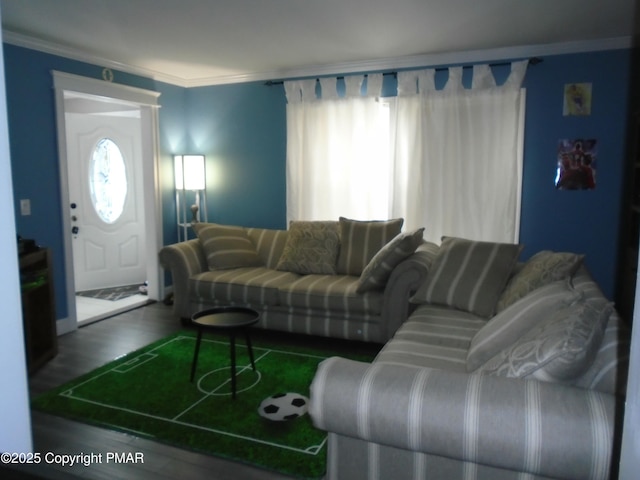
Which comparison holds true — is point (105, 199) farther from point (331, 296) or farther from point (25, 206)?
point (331, 296)

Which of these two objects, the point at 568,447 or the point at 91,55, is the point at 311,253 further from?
→ the point at 568,447

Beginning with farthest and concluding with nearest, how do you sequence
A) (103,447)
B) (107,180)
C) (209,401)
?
1. (107,180)
2. (209,401)
3. (103,447)

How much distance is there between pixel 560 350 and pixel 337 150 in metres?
3.40

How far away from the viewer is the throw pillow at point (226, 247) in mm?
4254

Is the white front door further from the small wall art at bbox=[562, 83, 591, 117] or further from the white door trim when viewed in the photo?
the small wall art at bbox=[562, 83, 591, 117]

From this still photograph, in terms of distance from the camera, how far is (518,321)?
201 centimetres

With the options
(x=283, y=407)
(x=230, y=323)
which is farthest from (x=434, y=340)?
(x=230, y=323)

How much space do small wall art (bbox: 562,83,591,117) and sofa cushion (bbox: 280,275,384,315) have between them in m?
2.15

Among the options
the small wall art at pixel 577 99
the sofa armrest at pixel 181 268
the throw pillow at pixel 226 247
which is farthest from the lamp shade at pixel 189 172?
the small wall art at pixel 577 99

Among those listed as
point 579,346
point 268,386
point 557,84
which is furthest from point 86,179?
point 579,346

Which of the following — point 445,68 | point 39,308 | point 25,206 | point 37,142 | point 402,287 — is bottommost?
point 39,308

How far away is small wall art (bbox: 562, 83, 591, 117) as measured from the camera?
150 inches

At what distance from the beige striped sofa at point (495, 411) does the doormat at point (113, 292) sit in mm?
4184

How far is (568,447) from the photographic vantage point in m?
1.31
